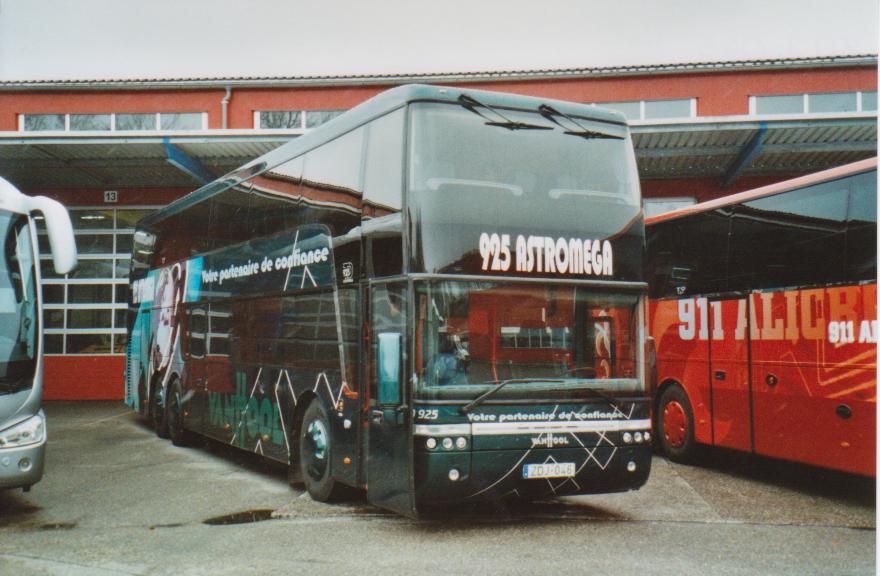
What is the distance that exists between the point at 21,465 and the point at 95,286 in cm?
1453

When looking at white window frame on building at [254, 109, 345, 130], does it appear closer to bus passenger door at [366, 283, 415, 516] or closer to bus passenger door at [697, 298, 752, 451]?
bus passenger door at [697, 298, 752, 451]

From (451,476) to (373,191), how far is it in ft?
7.93

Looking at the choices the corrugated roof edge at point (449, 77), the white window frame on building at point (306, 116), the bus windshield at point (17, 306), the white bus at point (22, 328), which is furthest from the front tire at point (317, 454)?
the white window frame on building at point (306, 116)

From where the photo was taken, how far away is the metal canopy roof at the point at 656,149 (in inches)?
610

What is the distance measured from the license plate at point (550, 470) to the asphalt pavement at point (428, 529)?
1.64 ft

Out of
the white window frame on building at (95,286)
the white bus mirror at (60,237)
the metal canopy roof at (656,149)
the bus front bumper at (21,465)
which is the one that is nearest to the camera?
the bus front bumper at (21,465)

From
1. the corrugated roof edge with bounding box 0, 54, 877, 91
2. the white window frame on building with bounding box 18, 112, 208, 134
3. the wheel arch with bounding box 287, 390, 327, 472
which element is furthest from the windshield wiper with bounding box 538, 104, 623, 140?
the white window frame on building with bounding box 18, 112, 208, 134

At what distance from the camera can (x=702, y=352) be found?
35.6ft

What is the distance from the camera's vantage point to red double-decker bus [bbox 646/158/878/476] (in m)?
8.35

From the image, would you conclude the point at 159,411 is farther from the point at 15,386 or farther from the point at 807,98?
the point at 807,98

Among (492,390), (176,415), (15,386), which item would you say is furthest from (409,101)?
(176,415)

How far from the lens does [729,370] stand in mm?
10352

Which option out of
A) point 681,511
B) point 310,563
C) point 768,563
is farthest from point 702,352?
point 310,563

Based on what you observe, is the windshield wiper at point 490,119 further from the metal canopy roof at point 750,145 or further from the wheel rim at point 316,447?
the metal canopy roof at point 750,145
